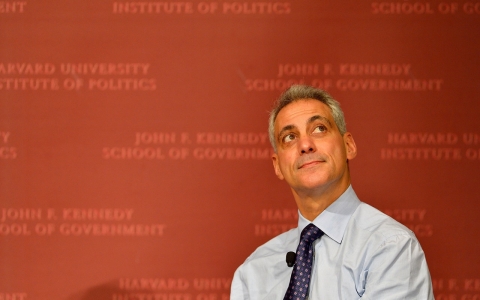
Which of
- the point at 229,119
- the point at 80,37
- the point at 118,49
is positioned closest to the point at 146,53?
the point at 118,49

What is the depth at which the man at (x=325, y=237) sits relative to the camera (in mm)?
1442

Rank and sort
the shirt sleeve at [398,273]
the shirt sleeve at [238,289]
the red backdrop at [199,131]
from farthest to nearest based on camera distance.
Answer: the red backdrop at [199,131] → the shirt sleeve at [238,289] → the shirt sleeve at [398,273]

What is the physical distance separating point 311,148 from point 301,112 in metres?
0.14

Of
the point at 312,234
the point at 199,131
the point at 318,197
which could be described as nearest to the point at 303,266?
the point at 312,234

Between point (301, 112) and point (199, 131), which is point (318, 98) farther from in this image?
point (199, 131)

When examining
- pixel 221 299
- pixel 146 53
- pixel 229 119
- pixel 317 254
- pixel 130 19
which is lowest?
pixel 221 299

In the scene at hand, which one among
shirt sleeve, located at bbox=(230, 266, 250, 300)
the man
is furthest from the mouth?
shirt sleeve, located at bbox=(230, 266, 250, 300)

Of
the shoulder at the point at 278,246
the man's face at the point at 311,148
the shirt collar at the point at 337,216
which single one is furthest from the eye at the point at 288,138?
the shoulder at the point at 278,246

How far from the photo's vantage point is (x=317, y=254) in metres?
1.68

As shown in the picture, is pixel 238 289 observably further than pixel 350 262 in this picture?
Yes

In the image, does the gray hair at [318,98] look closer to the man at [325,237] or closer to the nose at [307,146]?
the man at [325,237]

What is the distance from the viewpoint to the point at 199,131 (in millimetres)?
2191

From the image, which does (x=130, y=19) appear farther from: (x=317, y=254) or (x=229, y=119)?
(x=317, y=254)

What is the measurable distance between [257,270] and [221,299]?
34 cm
